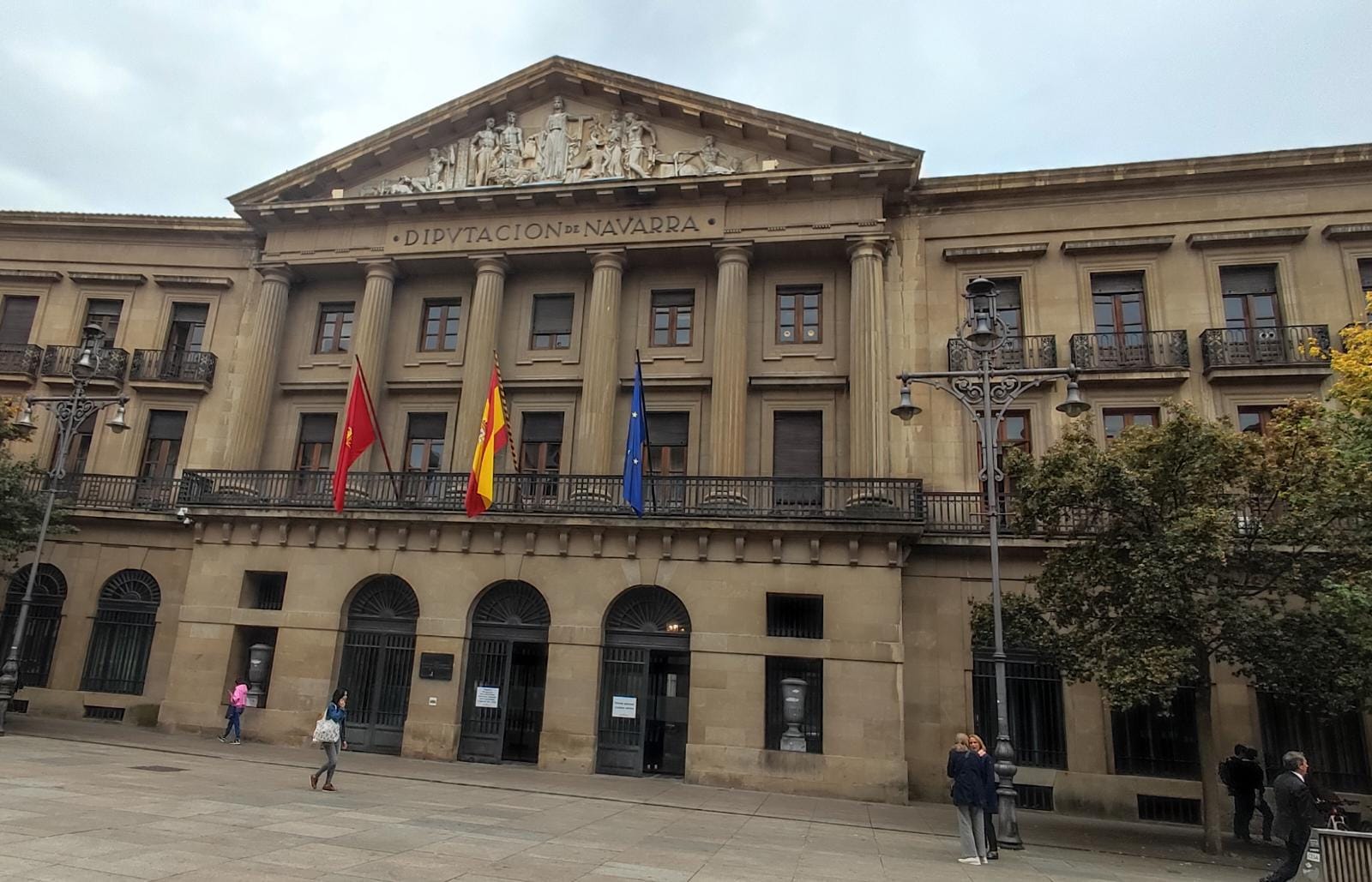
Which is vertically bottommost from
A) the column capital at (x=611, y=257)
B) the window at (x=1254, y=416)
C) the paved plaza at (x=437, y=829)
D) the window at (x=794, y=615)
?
the paved plaza at (x=437, y=829)

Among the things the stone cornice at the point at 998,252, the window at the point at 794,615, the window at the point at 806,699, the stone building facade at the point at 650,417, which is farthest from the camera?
the stone cornice at the point at 998,252

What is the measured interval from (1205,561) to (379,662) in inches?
706

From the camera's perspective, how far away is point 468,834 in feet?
36.4

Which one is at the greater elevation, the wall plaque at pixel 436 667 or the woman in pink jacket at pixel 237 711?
the wall plaque at pixel 436 667

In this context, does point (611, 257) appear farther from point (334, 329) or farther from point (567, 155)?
point (334, 329)

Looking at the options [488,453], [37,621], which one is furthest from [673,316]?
[37,621]

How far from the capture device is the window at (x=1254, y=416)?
1973 centimetres

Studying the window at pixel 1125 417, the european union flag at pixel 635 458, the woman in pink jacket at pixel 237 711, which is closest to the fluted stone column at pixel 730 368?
the european union flag at pixel 635 458

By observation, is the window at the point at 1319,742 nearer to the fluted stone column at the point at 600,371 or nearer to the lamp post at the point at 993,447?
the lamp post at the point at 993,447

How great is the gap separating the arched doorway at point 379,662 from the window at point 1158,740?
16427mm

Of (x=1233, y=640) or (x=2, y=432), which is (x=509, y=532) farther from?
(x=1233, y=640)

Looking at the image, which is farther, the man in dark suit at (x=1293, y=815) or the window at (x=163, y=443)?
the window at (x=163, y=443)

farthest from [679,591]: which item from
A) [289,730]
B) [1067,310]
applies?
[1067,310]

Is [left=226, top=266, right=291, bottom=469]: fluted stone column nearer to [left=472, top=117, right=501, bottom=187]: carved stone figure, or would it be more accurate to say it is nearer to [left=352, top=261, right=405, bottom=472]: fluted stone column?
[left=352, top=261, right=405, bottom=472]: fluted stone column
